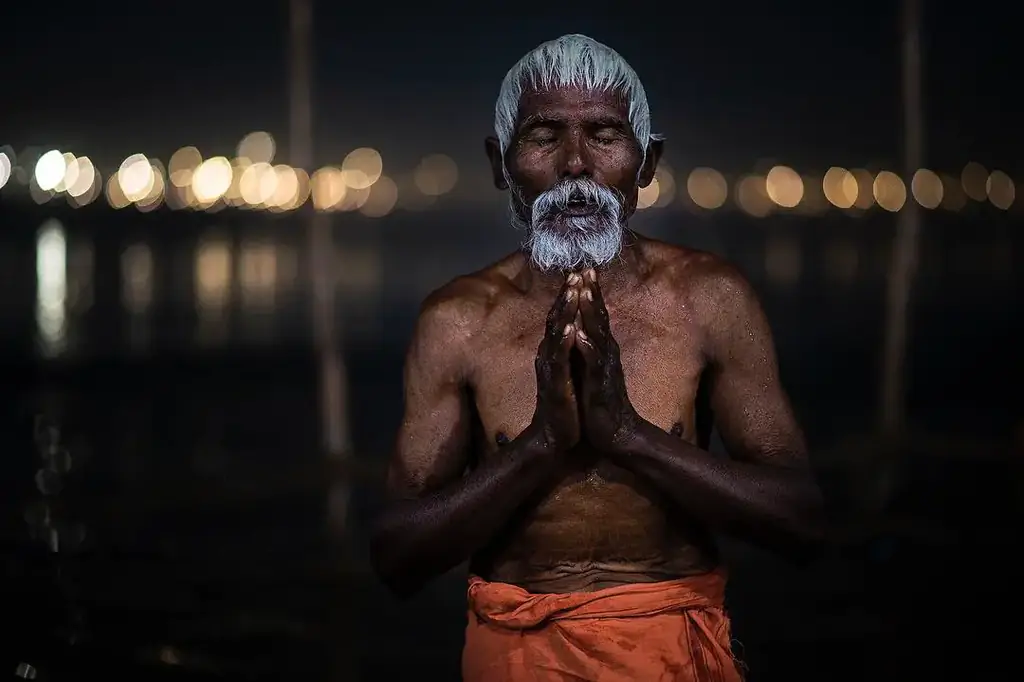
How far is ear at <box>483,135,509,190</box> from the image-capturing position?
3.13m

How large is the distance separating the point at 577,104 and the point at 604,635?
1057 mm

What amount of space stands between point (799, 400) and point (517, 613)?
15.0m

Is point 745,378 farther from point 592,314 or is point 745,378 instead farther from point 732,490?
point 592,314

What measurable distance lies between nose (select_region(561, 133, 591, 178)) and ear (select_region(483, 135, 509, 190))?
0.79 feet

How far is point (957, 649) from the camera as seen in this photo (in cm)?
595

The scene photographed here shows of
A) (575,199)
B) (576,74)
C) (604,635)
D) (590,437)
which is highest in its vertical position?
(576,74)

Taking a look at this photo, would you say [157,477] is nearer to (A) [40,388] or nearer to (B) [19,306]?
(A) [40,388]

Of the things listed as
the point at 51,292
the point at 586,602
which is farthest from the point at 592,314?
the point at 51,292

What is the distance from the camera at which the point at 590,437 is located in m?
2.68

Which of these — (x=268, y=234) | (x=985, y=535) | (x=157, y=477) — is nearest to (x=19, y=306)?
(x=157, y=477)

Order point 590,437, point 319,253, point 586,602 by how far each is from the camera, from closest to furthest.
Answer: point 590,437 < point 586,602 < point 319,253

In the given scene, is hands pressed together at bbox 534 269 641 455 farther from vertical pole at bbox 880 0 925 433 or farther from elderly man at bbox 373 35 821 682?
vertical pole at bbox 880 0 925 433

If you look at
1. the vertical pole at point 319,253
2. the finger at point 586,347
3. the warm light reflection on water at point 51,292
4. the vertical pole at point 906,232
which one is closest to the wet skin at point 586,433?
the finger at point 586,347

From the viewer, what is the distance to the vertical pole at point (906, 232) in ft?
33.8
